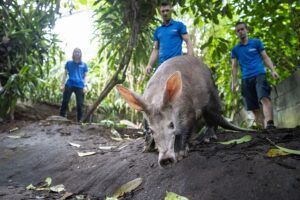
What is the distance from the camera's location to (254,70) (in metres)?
5.68

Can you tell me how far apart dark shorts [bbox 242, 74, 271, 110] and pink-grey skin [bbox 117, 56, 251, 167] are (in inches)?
55.9

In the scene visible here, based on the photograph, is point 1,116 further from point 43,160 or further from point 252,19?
point 252,19

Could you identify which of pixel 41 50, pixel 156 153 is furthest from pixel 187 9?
pixel 41 50

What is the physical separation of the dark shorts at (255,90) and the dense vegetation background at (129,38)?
70 centimetres

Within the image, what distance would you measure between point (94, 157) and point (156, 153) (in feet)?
3.40

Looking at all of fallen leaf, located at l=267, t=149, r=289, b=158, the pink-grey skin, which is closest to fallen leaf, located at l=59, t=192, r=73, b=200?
the pink-grey skin

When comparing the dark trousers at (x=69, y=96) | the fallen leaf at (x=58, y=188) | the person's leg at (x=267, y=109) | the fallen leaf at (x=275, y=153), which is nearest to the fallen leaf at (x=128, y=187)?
the fallen leaf at (x=58, y=188)

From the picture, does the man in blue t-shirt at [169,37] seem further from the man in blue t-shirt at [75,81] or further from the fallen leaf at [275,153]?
the man in blue t-shirt at [75,81]

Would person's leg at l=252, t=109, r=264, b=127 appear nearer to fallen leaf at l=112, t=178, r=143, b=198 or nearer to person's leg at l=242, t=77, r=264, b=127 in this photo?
person's leg at l=242, t=77, r=264, b=127

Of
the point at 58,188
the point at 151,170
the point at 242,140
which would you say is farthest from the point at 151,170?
the point at 58,188

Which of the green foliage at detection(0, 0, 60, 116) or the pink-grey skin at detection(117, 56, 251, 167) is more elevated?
the green foliage at detection(0, 0, 60, 116)

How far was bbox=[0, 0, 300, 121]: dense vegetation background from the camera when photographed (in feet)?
17.1

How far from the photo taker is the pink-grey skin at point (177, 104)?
10.6 feet

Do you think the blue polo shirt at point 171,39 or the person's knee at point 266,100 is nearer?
the blue polo shirt at point 171,39
